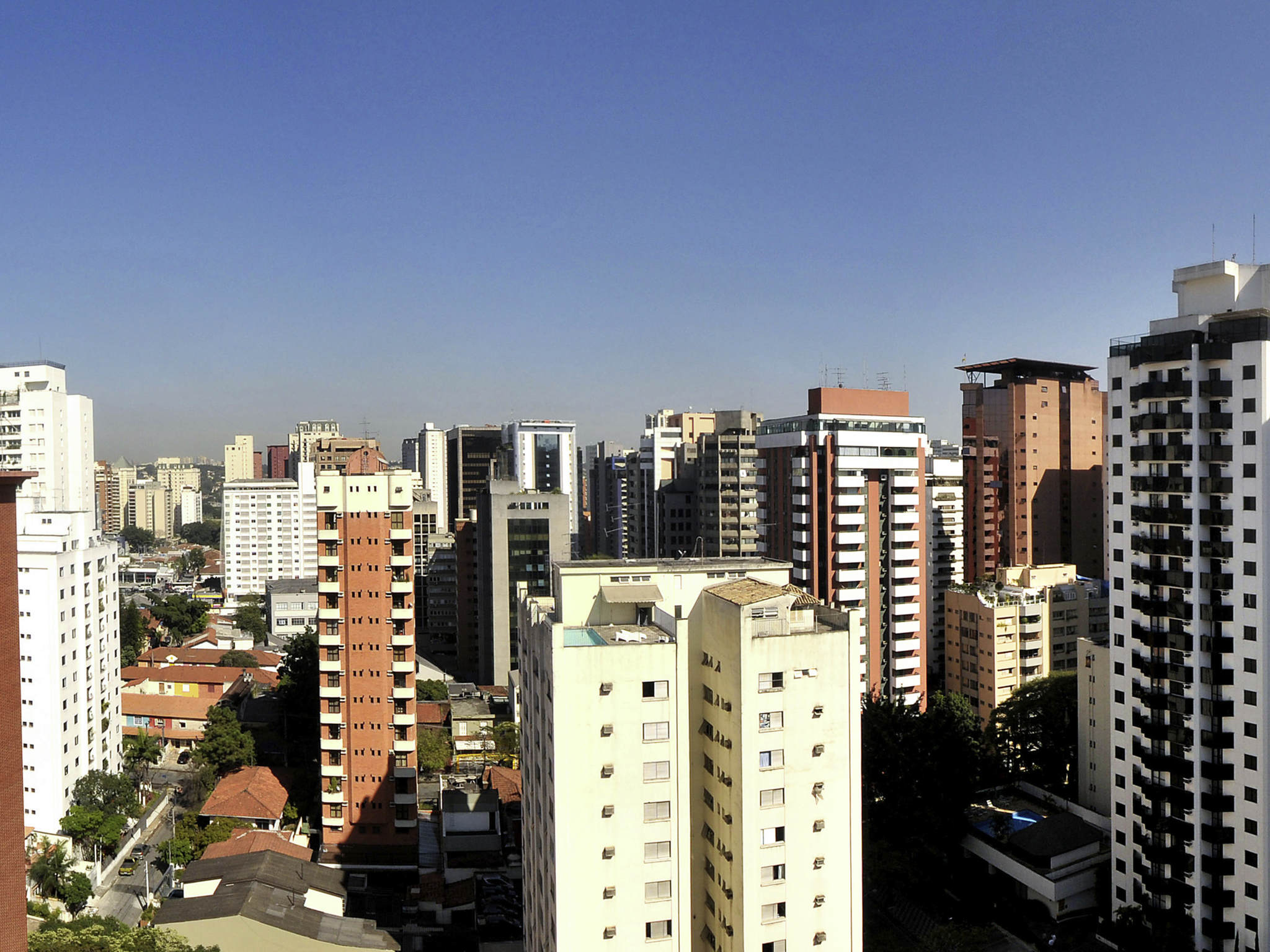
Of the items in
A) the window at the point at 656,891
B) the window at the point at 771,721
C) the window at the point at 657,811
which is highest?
the window at the point at 771,721

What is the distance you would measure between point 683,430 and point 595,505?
64.8 ft

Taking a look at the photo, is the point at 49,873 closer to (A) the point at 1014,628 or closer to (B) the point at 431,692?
(B) the point at 431,692

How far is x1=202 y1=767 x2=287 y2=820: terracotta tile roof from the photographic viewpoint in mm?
29078

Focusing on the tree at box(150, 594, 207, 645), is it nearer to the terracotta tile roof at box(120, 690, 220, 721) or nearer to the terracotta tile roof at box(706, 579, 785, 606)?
the terracotta tile roof at box(120, 690, 220, 721)

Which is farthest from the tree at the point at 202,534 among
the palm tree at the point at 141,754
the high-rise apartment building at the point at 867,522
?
the high-rise apartment building at the point at 867,522

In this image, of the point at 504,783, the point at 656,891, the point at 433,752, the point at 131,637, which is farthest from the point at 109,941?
the point at 131,637

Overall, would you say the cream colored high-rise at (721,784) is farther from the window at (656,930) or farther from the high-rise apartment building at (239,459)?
the high-rise apartment building at (239,459)

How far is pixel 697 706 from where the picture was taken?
15.4 meters

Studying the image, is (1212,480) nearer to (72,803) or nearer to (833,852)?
(833,852)

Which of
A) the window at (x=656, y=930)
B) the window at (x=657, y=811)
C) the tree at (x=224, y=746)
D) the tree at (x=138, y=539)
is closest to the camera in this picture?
the window at (x=656, y=930)

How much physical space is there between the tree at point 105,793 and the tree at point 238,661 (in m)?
19.0

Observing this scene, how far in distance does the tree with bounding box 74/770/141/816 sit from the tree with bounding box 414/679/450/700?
14.7 meters

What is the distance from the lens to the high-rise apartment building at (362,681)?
92.5 feet

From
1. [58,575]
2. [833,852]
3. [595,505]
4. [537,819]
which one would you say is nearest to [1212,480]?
[833,852]
